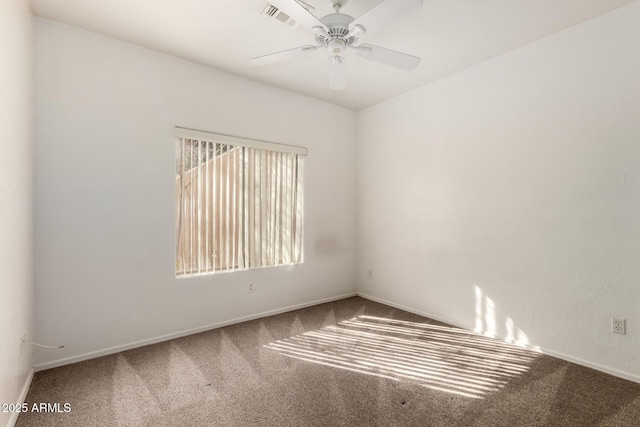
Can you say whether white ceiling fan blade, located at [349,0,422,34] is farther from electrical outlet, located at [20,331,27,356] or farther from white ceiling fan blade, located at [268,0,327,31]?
electrical outlet, located at [20,331,27,356]

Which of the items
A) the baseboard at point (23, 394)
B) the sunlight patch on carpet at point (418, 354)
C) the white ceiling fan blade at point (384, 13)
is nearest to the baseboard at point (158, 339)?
the baseboard at point (23, 394)

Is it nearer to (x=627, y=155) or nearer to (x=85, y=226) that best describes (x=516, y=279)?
(x=627, y=155)

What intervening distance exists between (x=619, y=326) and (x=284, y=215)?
324cm

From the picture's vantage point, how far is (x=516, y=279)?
9.58 feet

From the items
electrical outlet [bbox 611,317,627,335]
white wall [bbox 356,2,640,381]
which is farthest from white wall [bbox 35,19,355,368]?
electrical outlet [bbox 611,317,627,335]

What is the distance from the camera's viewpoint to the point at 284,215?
3.88 m

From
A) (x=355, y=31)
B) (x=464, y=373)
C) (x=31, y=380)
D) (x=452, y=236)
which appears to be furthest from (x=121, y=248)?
(x=452, y=236)

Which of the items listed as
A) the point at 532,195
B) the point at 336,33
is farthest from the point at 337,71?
the point at 532,195

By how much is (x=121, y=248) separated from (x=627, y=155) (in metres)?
4.16

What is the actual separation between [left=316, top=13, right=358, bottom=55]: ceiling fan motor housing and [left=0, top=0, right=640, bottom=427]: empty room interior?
0.05ft

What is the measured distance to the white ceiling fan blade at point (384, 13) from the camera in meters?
1.66

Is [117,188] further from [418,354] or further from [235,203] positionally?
[418,354]

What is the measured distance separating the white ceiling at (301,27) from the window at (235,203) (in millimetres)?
818

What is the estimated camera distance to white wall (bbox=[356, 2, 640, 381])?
2.35 m
